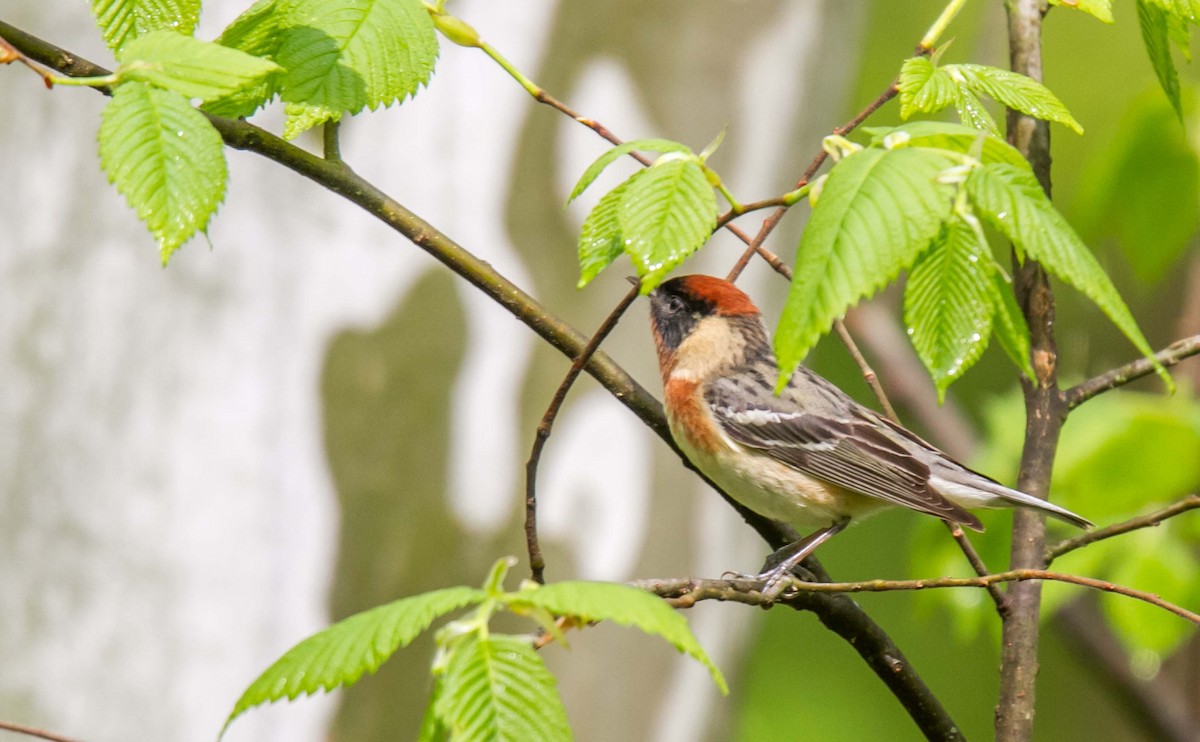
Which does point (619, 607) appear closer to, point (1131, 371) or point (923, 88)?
point (923, 88)

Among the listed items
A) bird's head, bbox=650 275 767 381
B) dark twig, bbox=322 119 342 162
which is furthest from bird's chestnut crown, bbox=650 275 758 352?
dark twig, bbox=322 119 342 162

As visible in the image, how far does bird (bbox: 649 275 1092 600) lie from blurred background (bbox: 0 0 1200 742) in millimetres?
318

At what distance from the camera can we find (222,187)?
0.94m

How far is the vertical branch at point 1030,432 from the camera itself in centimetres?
137

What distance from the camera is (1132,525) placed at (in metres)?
1.35

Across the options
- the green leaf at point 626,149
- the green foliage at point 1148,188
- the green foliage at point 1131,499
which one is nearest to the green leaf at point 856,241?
the green leaf at point 626,149

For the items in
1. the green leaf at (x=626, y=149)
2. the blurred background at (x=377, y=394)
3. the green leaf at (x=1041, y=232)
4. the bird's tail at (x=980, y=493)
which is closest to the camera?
the green leaf at (x=1041, y=232)

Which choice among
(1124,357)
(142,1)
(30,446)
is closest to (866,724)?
(1124,357)

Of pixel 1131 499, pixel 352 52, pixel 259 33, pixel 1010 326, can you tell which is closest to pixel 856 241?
pixel 1010 326

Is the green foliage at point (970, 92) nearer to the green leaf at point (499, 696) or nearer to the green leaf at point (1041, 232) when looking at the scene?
the green leaf at point (1041, 232)

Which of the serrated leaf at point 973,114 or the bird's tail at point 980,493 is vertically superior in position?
the serrated leaf at point 973,114

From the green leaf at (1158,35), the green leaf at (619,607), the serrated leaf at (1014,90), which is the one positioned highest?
the green leaf at (1158,35)

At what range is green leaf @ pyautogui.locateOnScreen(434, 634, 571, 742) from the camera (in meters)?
0.79

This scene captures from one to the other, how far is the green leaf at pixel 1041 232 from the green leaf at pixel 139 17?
2.47 ft
